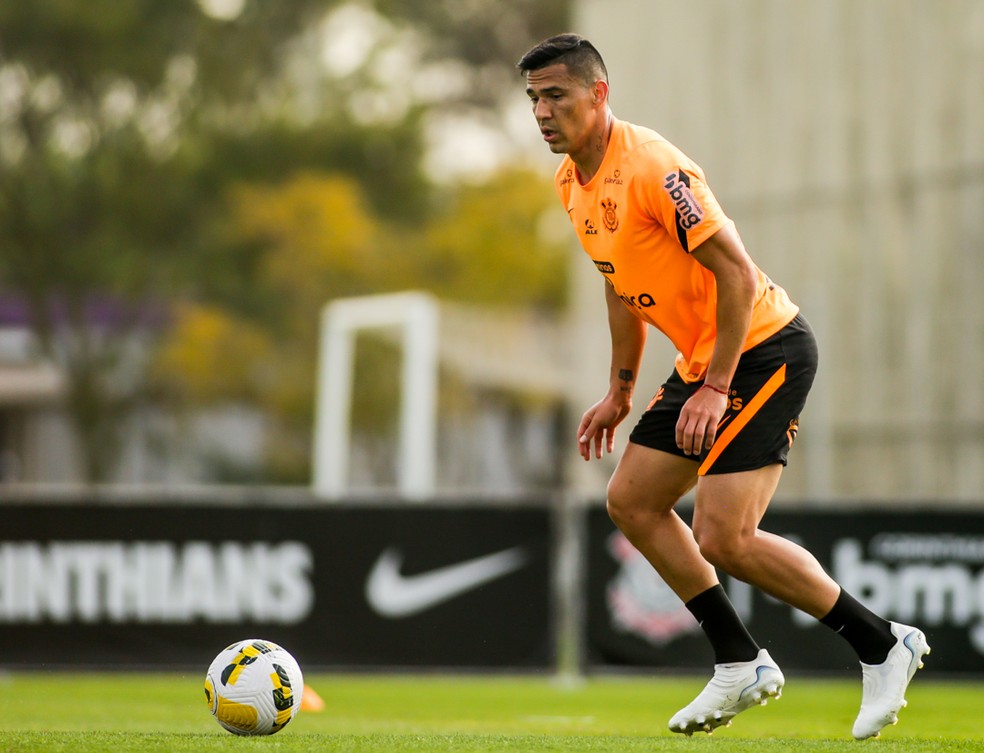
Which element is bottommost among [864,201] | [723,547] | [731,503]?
[723,547]

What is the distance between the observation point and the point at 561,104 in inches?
242

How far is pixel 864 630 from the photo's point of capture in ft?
20.5

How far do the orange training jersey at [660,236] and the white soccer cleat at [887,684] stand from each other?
1.32 metres

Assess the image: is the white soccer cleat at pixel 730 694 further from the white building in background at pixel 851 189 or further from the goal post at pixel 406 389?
the white building in background at pixel 851 189

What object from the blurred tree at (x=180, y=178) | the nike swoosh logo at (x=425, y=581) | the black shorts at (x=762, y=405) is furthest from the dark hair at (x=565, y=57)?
the blurred tree at (x=180, y=178)

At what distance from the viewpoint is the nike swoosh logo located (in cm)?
1278

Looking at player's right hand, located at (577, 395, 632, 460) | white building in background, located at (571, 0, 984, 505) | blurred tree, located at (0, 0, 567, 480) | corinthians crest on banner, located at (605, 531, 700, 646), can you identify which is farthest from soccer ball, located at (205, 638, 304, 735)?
blurred tree, located at (0, 0, 567, 480)

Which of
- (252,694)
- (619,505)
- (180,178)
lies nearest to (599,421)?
(619,505)

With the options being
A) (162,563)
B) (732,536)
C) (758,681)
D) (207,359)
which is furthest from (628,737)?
(207,359)

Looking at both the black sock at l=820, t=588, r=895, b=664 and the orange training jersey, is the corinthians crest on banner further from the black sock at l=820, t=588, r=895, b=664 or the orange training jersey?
the orange training jersey

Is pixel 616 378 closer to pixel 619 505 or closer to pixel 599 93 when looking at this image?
pixel 619 505

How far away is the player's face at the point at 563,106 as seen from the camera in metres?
6.12

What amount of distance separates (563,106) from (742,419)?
1378 mm

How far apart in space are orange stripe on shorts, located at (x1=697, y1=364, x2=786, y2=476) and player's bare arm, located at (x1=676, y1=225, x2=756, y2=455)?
0.16 m
